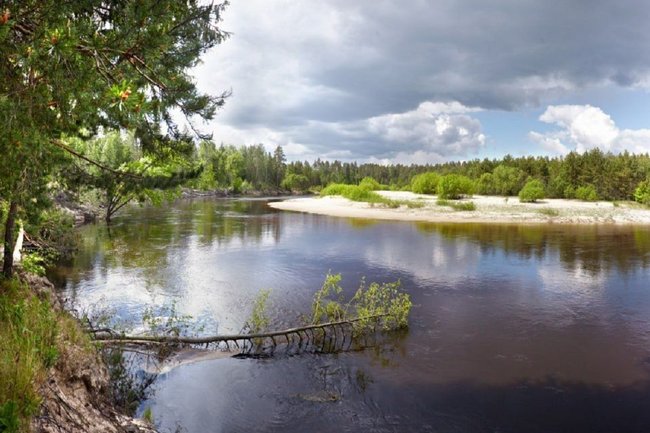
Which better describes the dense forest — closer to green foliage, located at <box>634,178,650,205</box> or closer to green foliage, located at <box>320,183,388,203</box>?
green foliage, located at <box>634,178,650,205</box>

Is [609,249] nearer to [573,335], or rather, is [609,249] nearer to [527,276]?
[527,276]

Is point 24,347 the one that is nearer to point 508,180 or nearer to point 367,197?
point 367,197

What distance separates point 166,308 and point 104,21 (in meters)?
15.6

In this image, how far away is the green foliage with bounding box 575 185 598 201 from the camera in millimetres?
101875

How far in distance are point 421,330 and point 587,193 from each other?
10246 centimetres

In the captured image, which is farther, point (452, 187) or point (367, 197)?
point (452, 187)

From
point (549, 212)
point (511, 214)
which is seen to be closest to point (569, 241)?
point (511, 214)

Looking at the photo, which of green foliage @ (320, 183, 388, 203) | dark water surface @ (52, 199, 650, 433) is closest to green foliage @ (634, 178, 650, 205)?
green foliage @ (320, 183, 388, 203)

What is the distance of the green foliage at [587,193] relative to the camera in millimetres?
101875

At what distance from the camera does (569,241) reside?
45.8m

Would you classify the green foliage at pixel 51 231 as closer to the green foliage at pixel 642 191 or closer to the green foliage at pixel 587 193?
the green foliage at pixel 642 191

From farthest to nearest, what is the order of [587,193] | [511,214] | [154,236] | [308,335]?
[587,193], [511,214], [154,236], [308,335]

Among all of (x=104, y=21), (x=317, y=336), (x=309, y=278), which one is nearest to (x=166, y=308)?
(x=317, y=336)

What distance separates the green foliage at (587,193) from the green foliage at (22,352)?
11511 centimetres
